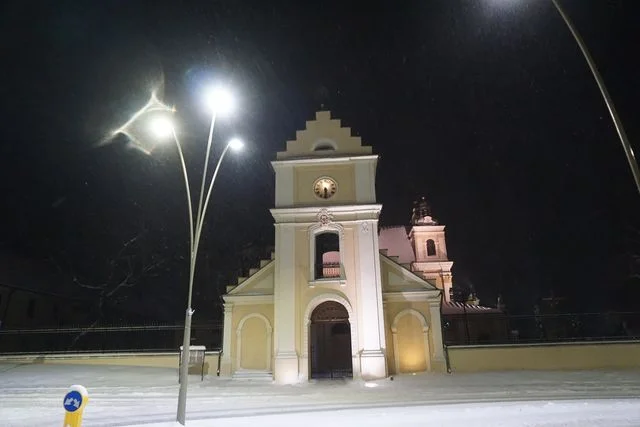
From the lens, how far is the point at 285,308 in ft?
63.6

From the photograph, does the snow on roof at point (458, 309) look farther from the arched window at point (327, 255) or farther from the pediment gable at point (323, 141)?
the pediment gable at point (323, 141)

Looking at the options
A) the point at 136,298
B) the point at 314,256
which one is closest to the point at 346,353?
the point at 314,256

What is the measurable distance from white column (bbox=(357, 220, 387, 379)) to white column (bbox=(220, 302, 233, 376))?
21.3 feet

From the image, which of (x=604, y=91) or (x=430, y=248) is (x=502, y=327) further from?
(x=604, y=91)

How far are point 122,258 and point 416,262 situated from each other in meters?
31.0

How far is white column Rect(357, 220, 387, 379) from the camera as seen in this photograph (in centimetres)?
1820

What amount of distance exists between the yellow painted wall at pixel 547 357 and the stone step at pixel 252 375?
8.46 metres

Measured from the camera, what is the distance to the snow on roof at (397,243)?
4612 centimetres

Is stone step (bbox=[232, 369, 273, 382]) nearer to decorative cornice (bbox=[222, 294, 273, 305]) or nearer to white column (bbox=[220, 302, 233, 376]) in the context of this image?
white column (bbox=[220, 302, 233, 376])

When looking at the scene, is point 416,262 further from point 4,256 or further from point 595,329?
point 4,256

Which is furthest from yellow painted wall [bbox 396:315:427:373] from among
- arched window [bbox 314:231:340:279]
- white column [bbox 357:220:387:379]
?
arched window [bbox 314:231:340:279]

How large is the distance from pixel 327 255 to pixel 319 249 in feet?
35.3

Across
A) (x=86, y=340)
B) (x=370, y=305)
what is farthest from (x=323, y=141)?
(x=86, y=340)

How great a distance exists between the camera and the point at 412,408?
1103 centimetres
